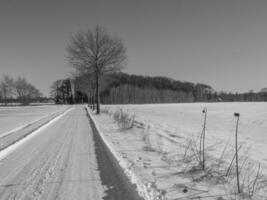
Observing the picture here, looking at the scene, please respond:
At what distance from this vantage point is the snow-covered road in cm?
336

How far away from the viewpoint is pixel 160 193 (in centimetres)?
311

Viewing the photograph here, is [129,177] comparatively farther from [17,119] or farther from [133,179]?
[17,119]

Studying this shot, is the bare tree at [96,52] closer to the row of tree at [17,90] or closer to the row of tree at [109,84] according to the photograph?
the row of tree at [109,84]

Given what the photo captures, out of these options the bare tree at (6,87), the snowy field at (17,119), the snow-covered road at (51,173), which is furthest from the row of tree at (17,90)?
the snow-covered road at (51,173)

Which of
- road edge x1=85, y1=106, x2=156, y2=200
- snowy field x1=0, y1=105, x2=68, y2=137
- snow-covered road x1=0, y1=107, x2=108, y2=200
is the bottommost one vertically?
snow-covered road x1=0, y1=107, x2=108, y2=200

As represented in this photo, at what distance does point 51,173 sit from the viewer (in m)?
4.23

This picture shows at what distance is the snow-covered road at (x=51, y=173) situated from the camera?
3.36 meters

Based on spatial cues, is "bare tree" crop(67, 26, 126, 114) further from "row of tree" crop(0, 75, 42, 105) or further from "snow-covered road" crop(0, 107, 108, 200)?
"row of tree" crop(0, 75, 42, 105)

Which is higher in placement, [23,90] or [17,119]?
[23,90]

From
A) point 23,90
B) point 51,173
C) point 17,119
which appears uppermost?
point 23,90

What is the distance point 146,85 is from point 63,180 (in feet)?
468

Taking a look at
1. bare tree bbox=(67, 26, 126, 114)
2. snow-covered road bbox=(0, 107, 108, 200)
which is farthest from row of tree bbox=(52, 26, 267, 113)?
snow-covered road bbox=(0, 107, 108, 200)

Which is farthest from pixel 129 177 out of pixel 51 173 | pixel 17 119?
pixel 17 119

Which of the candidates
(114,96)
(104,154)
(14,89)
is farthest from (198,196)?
(114,96)
